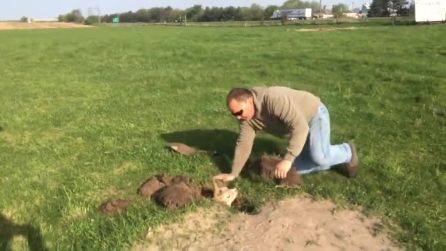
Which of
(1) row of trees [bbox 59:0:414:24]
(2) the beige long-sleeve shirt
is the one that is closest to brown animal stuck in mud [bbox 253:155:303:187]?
(2) the beige long-sleeve shirt

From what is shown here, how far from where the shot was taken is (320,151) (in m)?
6.12

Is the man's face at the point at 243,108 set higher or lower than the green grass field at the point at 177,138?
higher

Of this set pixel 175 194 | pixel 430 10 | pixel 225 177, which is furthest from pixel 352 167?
pixel 430 10

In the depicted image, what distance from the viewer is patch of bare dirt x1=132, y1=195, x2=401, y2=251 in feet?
15.7

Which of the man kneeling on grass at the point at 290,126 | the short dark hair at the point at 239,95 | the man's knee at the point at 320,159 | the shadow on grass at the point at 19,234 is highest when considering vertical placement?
the short dark hair at the point at 239,95

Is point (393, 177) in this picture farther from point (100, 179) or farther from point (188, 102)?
point (188, 102)

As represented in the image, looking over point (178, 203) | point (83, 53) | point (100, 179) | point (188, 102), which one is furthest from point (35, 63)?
point (178, 203)

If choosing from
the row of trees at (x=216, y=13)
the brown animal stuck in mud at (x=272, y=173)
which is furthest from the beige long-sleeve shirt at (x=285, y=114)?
the row of trees at (x=216, y=13)

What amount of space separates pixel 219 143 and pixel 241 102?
283 centimetres

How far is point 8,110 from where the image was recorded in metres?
11.4

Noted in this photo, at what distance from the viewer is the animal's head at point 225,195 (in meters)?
5.66

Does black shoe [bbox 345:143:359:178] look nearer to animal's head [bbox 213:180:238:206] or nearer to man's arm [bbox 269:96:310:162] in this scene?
man's arm [bbox 269:96:310:162]

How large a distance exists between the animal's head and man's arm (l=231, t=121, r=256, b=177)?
474 mm

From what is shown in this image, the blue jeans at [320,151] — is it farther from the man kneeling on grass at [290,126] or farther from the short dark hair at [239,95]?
the short dark hair at [239,95]
